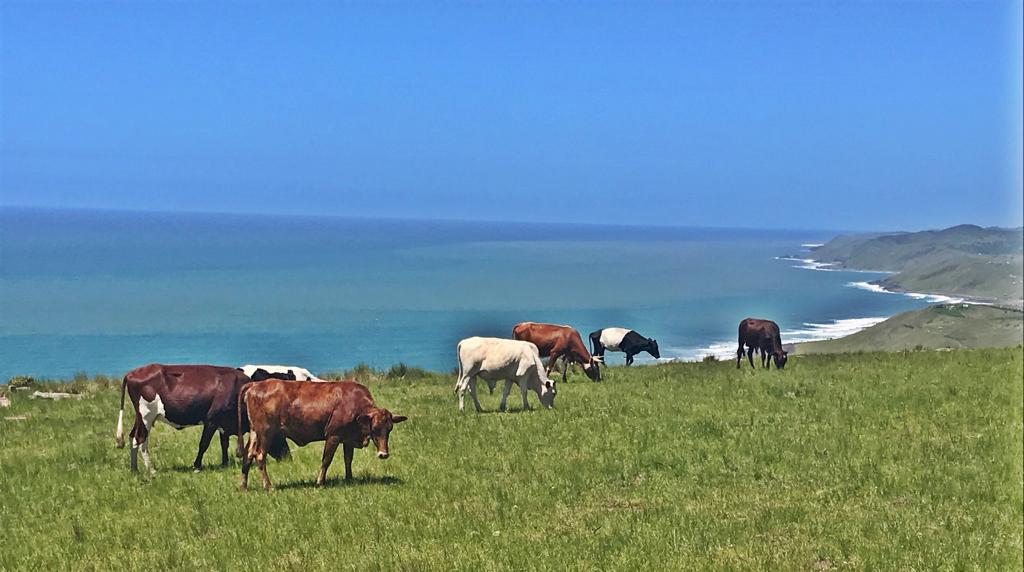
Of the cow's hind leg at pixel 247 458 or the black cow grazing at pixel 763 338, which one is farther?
the black cow grazing at pixel 763 338

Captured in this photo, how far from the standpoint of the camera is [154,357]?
78.2 meters

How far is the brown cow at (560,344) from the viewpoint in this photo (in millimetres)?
29328

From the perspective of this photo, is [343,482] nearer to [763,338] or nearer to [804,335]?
[763,338]

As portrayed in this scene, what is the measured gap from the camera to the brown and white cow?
16078 millimetres

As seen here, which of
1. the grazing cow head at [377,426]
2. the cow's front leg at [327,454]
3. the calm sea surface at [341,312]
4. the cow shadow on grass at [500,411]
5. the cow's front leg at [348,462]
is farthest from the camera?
the calm sea surface at [341,312]

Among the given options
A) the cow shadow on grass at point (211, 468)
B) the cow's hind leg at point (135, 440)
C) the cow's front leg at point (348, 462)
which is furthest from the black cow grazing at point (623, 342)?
the cow's hind leg at point (135, 440)

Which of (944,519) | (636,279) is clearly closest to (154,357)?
(944,519)

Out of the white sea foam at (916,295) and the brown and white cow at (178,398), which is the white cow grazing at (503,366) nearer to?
the brown and white cow at (178,398)

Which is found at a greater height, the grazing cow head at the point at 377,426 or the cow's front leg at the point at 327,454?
the grazing cow head at the point at 377,426

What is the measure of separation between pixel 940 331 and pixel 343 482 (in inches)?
2458

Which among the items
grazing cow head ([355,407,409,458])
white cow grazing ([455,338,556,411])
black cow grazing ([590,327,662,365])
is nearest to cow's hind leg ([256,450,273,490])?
grazing cow head ([355,407,409,458])

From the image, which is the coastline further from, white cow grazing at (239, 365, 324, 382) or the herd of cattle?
the herd of cattle

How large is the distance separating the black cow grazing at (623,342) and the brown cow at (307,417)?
29291 millimetres

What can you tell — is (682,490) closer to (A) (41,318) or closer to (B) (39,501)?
(B) (39,501)
